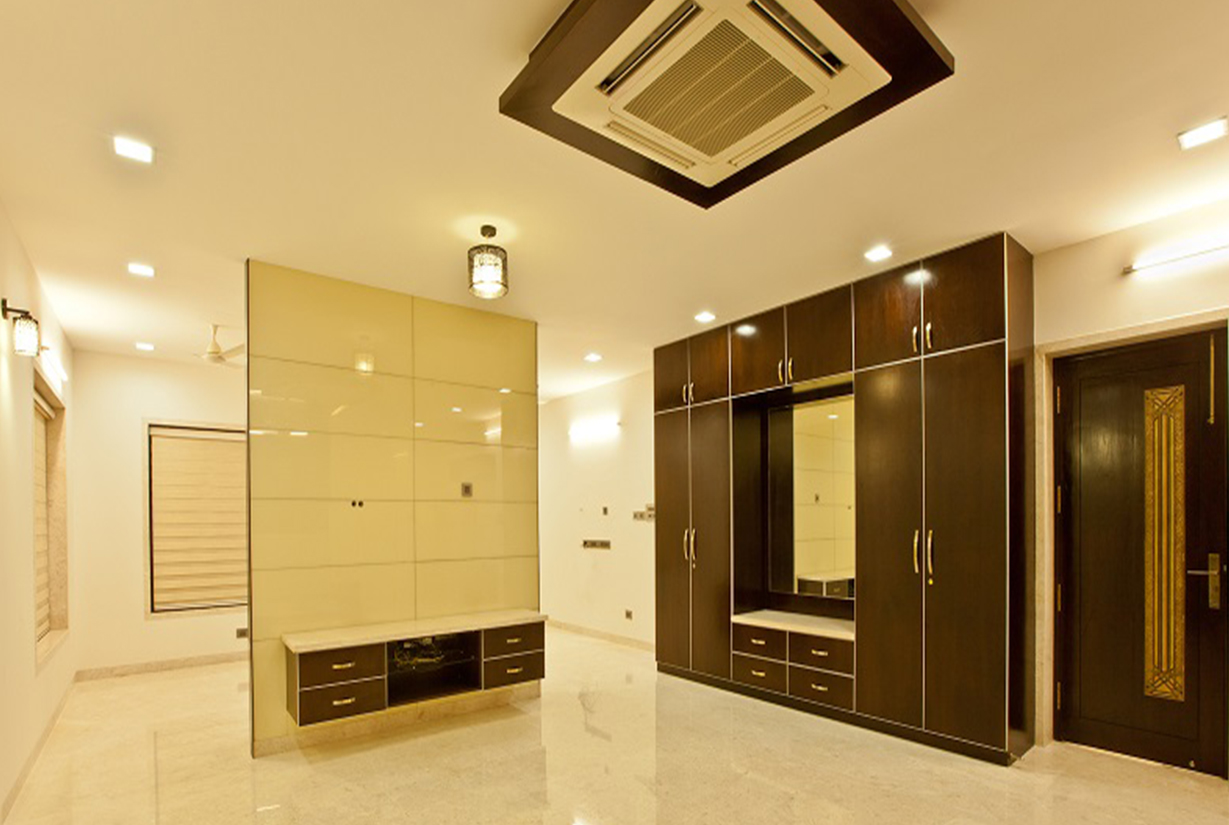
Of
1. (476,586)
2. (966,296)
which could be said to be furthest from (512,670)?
(966,296)

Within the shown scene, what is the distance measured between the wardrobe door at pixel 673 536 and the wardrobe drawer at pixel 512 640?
1.45m

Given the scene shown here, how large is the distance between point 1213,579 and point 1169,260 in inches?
65.2

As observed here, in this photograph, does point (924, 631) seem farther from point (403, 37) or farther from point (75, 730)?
point (75, 730)

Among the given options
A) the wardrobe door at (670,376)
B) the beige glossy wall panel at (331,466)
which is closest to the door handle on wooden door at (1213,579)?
the wardrobe door at (670,376)

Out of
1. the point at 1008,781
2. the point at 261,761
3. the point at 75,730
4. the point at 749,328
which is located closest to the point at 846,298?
the point at 749,328

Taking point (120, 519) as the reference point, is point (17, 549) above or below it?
above

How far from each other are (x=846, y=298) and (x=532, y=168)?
252cm

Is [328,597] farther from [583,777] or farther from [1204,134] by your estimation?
[1204,134]

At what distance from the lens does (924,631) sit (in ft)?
12.9

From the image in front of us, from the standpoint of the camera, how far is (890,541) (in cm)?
419

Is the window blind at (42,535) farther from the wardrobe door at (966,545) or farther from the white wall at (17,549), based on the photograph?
the wardrobe door at (966,545)

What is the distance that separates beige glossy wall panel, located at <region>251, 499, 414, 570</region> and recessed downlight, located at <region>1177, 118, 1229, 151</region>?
14.8ft

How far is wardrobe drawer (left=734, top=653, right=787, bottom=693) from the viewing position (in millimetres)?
4797

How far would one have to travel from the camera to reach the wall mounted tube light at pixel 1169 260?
131 inches
